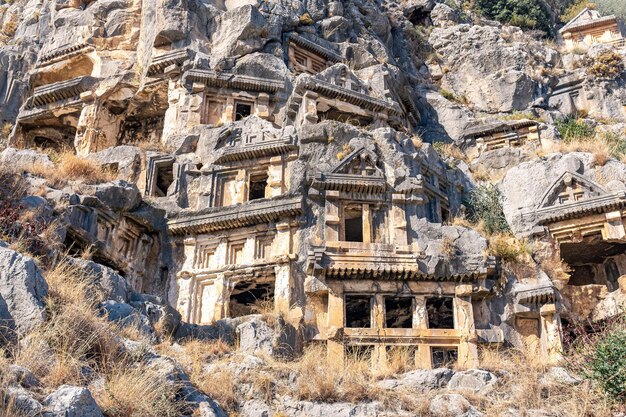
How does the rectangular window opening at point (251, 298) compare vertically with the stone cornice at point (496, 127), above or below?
below

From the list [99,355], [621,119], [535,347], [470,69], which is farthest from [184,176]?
[621,119]

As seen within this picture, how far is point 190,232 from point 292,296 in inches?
172

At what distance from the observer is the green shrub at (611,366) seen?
11.1 m

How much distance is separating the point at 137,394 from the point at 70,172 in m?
14.5

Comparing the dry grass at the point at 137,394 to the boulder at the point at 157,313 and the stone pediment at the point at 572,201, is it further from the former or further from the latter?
the stone pediment at the point at 572,201

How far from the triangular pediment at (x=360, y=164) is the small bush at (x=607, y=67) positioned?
2103cm

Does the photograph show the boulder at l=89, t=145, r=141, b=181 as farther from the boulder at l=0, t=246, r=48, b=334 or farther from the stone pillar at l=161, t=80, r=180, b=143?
the boulder at l=0, t=246, r=48, b=334

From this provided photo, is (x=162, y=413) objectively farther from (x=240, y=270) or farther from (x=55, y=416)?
(x=240, y=270)

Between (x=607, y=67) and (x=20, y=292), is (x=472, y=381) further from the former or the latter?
(x=607, y=67)

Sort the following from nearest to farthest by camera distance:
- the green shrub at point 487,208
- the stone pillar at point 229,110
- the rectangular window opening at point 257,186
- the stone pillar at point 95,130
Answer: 1. the green shrub at point 487,208
2. the rectangular window opening at point 257,186
3. the stone pillar at point 229,110
4. the stone pillar at point 95,130

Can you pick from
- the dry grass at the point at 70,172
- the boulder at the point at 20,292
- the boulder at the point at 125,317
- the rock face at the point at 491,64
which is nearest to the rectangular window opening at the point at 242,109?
the dry grass at the point at 70,172

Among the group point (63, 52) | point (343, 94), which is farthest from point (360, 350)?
point (63, 52)

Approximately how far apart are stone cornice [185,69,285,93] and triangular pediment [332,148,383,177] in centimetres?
787

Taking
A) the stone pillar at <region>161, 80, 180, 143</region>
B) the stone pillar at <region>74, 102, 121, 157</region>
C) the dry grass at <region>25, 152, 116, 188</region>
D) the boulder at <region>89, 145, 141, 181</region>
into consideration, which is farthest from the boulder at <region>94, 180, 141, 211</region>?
the stone pillar at <region>74, 102, 121, 157</region>
